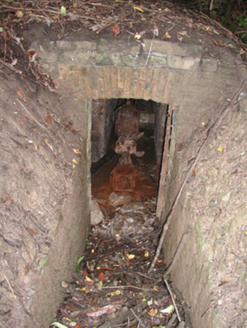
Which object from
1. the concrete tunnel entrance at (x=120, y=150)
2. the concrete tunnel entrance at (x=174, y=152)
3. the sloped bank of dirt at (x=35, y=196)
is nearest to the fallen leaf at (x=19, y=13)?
the concrete tunnel entrance at (x=174, y=152)

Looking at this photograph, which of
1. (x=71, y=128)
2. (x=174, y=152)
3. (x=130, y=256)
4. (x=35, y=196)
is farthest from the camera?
(x=130, y=256)

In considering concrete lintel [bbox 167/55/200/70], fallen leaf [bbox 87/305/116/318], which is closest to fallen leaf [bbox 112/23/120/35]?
concrete lintel [bbox 167/55/200/70]

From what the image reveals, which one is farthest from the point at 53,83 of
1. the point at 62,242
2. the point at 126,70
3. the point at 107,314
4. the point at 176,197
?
the point at 107,314

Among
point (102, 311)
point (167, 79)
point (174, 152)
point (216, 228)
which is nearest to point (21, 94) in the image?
point (167, 79)

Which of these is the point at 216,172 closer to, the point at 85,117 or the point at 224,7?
the point at 85,117

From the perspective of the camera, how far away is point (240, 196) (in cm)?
241

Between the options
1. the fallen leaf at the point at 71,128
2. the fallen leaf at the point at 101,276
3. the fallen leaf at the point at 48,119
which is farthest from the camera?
the fallen leaf at the point at 71,128

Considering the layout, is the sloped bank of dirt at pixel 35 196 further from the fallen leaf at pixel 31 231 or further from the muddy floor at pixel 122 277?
the muddy floor at pixel 122 277

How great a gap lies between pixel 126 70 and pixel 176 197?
6.56ft

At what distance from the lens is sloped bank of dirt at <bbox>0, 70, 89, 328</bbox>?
2188mm

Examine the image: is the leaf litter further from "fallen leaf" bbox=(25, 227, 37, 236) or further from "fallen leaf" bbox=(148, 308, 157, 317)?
"fallen leaf" bbox=(25, 227, 37, 236)

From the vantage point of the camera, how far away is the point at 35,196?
8.79 feet

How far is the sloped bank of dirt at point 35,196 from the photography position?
7.18 ft

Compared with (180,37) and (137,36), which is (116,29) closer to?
(137,36)
